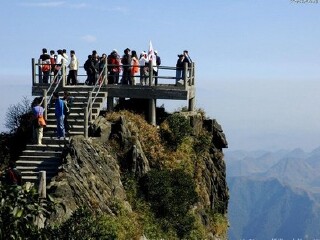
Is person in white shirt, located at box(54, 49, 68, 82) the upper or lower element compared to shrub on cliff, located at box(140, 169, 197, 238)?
upper

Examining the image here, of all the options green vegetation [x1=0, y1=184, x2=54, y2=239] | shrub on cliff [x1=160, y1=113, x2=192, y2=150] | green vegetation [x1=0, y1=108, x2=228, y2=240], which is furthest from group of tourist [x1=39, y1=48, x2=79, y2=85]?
green vegetation [x1=0, y1=184, x2=54, y2=239]

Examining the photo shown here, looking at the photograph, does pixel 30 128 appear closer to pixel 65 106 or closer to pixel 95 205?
pixel 65 106

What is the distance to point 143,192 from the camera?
26438mm

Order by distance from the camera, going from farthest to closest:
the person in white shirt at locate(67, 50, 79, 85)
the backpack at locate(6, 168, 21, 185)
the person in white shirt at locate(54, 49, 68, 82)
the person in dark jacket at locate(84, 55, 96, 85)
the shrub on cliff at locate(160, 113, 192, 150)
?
the person in dark jacket at locate(84, 55, 96, 85)
the person in white shirt at locate(67, 50, 79, 85)
the person in white shirt at locate(54, 49, 68, 82)
the shrub on cliff at locate(160, 113, 192, 150)
the backpack at locate(6, 168, 21, 185)

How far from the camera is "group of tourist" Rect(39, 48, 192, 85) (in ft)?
103

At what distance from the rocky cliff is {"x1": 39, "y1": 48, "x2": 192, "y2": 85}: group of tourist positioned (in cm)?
265

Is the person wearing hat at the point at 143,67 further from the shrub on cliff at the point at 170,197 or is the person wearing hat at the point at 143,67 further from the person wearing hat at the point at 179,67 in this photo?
the shrub on cliff at the point at 170,197

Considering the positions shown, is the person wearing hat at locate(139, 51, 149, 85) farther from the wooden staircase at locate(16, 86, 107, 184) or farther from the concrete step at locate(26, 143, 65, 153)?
the concrete step at locate(26, 143, 65, 153)

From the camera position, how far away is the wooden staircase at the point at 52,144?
83.6 feet

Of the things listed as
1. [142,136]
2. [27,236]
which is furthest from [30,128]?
[27,236]

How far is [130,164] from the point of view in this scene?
26703 mm

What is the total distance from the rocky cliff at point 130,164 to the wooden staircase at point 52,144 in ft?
3.39

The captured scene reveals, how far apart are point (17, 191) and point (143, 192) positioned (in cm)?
1512

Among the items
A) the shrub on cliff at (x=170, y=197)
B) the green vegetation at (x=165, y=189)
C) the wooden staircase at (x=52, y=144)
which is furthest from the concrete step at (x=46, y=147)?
the shrub on cliff at (x=170, y=197)
